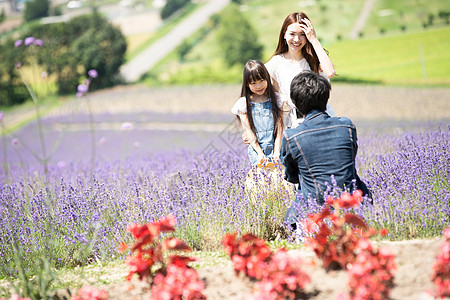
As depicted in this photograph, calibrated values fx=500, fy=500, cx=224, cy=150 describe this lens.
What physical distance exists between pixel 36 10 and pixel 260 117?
81.6ft

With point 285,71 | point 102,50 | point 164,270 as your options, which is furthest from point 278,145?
point 102,50

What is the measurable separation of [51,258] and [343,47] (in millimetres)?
14586

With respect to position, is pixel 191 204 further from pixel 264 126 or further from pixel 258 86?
pixel 258 86

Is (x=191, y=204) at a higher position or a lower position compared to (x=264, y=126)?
lower

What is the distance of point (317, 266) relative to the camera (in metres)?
2.10

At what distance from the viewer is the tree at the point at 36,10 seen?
25.0m

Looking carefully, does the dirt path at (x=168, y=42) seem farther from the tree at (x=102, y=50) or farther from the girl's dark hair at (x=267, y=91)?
the girl's dark hair at (x=267, y=91)

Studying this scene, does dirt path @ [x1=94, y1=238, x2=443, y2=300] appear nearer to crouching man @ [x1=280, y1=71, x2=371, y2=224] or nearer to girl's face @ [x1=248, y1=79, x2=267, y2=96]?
crouching man @ [x1=280, y1=71, x2=371, y2=224]

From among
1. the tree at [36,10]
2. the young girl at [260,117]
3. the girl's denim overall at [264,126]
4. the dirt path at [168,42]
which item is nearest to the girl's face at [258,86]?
the young girl at [260,117]

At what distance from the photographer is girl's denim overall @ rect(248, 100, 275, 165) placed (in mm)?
3506

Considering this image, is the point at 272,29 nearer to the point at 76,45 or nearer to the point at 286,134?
the point at 76,45

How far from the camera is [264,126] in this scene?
351cm

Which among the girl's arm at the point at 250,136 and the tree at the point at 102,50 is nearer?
the girl's arm at the point at 250,136

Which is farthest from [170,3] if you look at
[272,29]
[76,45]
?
[272,29]
